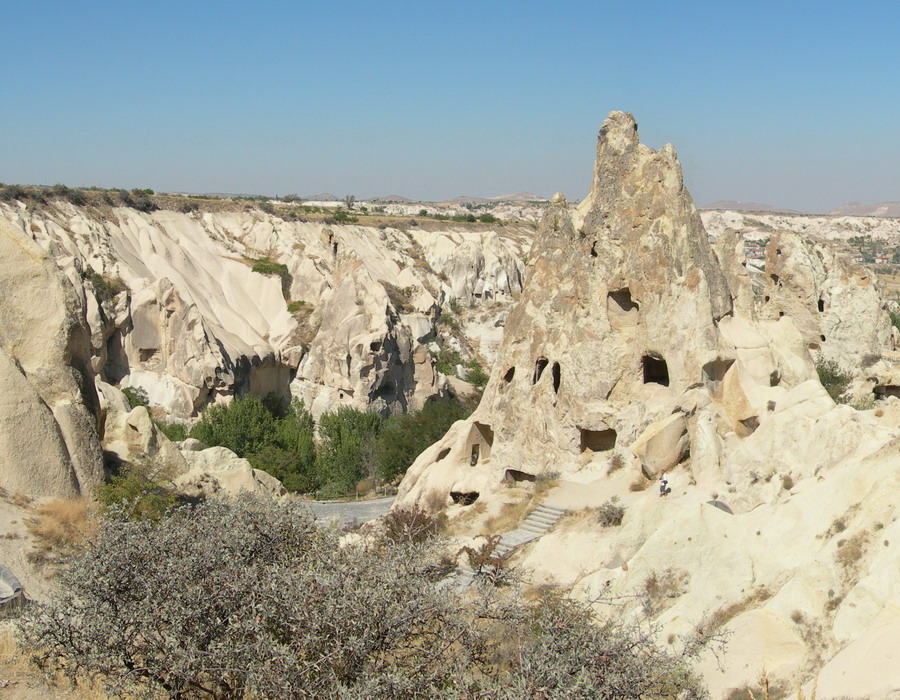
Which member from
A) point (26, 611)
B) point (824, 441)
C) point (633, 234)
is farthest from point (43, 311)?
point (824, 441)

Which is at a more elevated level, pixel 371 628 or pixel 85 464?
pixel 371 628

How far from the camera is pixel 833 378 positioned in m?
26.6

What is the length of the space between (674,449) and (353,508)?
33.4ft

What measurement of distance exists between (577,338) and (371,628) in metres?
10.8

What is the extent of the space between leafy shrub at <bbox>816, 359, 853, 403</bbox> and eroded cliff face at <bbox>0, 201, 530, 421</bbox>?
15.8m

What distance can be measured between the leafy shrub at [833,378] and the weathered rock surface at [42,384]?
1677 cm

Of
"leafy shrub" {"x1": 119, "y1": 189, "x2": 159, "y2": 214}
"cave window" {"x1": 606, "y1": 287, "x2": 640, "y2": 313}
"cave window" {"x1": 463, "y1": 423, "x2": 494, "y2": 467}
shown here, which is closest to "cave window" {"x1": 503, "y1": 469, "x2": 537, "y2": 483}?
"cave window" {"x1": 463, "y1": 423, "x2": 494, "y2": 467}

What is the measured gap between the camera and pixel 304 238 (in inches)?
2108

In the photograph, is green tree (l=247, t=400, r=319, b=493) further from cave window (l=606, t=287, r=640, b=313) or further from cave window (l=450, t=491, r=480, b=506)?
cave window (l=606, t=287, r=640, b=313)

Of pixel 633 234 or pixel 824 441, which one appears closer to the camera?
pixel 824 441

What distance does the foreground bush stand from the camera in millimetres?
5742

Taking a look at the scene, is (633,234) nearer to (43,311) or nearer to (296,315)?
(43,311)

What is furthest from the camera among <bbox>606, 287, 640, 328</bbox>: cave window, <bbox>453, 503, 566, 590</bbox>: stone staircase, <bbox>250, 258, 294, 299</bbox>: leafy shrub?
<bbox>250, 258, 294, 299</bbox>: leafy shrub

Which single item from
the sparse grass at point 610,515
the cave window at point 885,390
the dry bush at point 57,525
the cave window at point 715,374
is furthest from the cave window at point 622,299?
the dry bush at point 57,525
